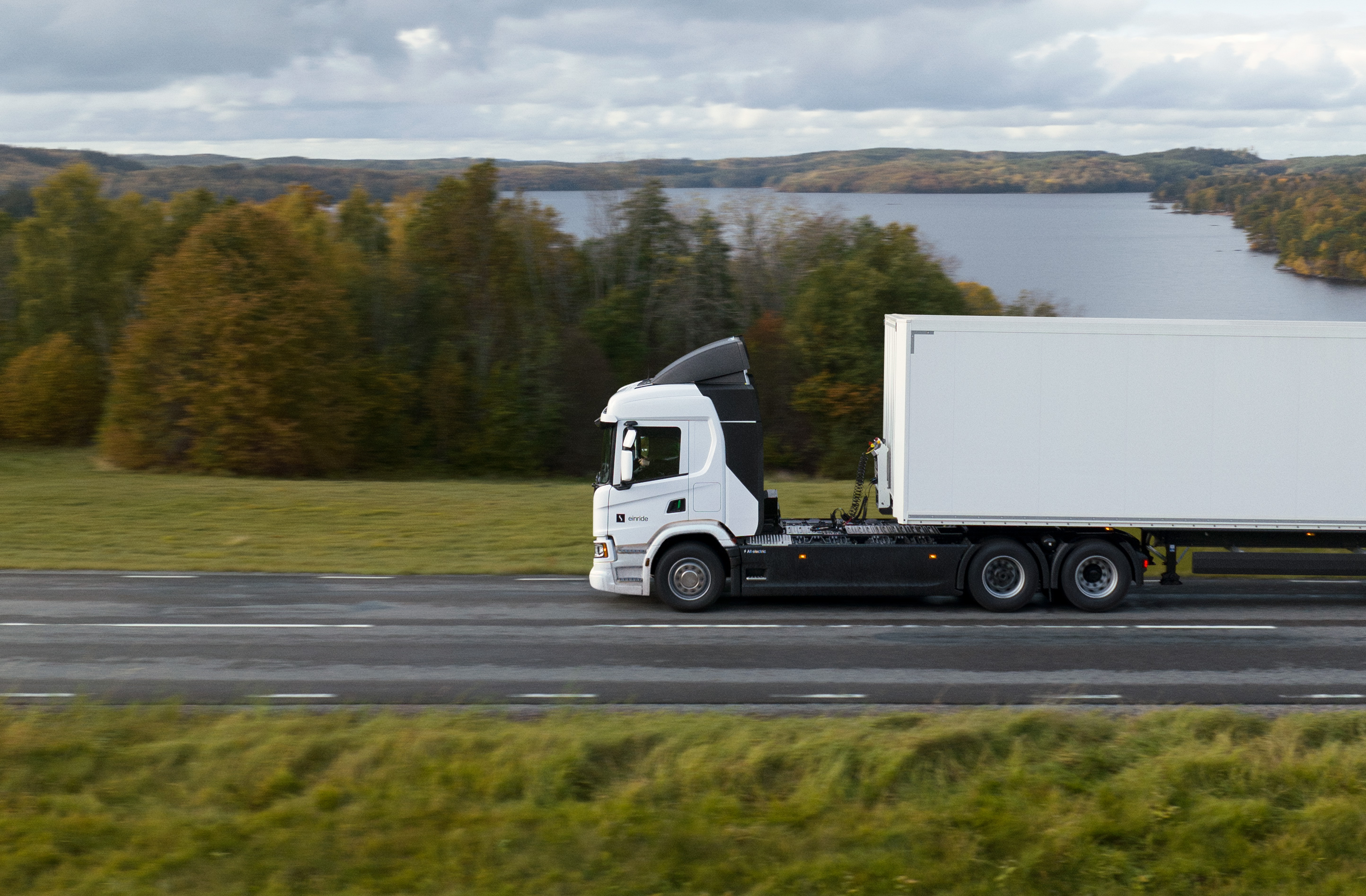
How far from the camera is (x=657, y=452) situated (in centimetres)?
1400

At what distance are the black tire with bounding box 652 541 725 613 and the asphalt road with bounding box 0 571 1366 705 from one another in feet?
0.95

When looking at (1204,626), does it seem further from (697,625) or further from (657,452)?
(657,452)

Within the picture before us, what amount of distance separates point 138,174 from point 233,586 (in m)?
81.1

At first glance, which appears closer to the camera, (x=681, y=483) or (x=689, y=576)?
(x=681, y=483)

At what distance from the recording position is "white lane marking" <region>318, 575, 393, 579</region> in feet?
55.2

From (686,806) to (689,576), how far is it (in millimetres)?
6805

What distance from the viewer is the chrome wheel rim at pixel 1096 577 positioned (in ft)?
45.7

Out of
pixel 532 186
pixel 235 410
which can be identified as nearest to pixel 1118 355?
pixel 235 410

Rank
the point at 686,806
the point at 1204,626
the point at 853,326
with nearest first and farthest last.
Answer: the point at 686,806, the point at 1204,626, the point at 853,326

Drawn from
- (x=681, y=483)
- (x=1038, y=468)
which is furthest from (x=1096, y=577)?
(x=681, y=483)

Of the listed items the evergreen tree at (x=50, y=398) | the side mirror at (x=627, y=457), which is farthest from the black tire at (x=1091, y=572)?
the evergreen tree at (x=50, y=398)

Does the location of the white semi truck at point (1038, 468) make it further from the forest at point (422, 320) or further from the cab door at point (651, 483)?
the forest at point (422, 320)

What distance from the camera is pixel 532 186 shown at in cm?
5944

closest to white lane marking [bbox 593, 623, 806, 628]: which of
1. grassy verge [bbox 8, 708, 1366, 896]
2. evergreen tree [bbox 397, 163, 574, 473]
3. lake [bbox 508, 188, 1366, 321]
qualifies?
grassy verge [bbox 8, 708, 1366, 896]
